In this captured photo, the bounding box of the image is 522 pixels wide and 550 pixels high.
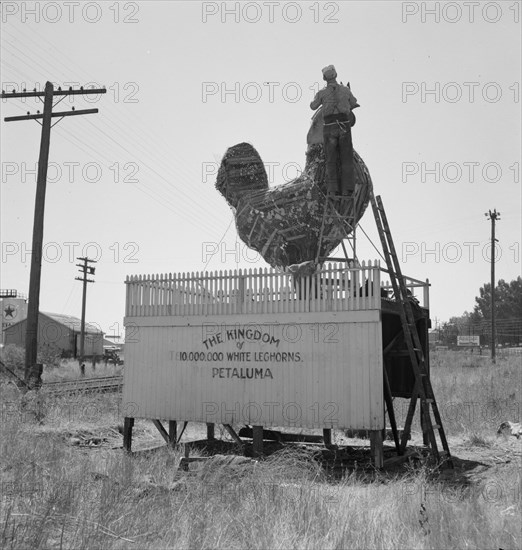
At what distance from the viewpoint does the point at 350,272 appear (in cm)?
1040

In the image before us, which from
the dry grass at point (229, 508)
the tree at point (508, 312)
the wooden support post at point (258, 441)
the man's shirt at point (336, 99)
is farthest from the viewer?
the tree at point (508, 312)

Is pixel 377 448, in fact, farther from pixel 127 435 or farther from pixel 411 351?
pixel 127 435

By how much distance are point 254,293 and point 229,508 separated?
513cm

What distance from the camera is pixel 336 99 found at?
460 inches

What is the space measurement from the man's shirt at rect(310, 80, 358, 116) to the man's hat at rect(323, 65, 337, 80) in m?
0.11

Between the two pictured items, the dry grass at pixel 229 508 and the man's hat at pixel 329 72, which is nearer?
the dry grass at pixel 229 508

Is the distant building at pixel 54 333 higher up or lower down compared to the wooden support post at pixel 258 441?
higher up

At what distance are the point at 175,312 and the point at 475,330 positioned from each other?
89.8 meters

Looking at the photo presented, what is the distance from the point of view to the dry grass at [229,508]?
5.67 metres

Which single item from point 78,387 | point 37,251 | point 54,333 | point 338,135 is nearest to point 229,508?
point 338,135

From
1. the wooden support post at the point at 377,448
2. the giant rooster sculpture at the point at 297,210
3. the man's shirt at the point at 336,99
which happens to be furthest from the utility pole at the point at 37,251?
the wooden support post at the point at 377,448

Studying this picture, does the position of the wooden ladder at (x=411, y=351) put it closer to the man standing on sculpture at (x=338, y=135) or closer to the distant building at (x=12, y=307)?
the man standing on sculpture at (x=338, y=135)

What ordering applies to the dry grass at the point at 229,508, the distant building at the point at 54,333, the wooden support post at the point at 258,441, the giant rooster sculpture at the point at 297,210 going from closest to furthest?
1. the dry grass at the point at 229,508
2. the wooden support post at the point at 258,441
3. the giant rooster sculpture at the point at 297,210
4. the distant building at the point at 54,333

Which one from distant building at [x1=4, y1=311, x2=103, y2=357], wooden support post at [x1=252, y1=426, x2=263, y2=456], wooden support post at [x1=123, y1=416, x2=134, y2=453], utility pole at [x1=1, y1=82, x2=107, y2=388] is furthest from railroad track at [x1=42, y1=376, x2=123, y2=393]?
distant building at [x1=4, y1=311, x2=103, y2=357]
